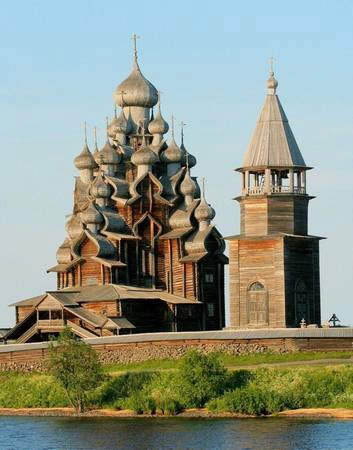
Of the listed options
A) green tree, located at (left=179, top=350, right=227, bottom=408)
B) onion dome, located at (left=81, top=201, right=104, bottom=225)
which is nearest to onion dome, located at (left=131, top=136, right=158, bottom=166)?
onion dome, located at (left=81, top=201, right=104, bottom=225)

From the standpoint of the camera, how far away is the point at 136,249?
253 ft

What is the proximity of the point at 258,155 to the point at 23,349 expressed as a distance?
1241 centimetres

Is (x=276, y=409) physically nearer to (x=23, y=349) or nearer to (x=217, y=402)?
(x=217, y=402)

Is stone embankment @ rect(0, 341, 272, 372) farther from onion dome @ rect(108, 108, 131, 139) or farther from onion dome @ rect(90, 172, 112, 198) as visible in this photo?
onion dome @ rect(108, 108, 131, 139)

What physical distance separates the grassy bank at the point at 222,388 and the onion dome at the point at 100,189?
15193 mm

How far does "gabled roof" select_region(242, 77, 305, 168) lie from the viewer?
70.7 metres

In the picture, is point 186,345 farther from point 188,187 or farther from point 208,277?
point 188,187

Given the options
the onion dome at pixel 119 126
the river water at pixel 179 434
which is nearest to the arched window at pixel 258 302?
the onion dome at pixel 119 126

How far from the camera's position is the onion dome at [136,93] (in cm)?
8119

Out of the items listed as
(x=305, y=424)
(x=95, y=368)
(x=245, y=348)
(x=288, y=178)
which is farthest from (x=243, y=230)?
(x=305, y=424)

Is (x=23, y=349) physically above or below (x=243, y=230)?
below

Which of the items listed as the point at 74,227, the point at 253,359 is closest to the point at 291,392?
the point at 253,359

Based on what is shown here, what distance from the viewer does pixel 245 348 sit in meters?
64.8

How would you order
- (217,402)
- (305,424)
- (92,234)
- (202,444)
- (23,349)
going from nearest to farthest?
1. (202,444)
2. (305,424)
3. (217,402)
4. (23,349)
5. (92,234)
